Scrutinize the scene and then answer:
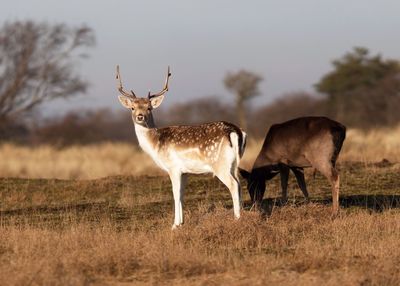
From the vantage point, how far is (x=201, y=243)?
10.8 metres

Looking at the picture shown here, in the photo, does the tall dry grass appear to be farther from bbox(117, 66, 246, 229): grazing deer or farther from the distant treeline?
the distant treeline

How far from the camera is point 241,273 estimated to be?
906cm

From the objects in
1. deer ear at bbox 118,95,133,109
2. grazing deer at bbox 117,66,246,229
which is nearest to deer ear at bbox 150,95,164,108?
grazing deer at bbox 117,66,246,229

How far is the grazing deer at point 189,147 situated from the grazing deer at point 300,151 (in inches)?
77.3

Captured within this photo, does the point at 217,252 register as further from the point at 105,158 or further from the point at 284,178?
the point at 105,158

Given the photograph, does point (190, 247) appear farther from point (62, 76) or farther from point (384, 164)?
point (62, 76)

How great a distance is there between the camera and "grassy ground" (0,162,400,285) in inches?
350

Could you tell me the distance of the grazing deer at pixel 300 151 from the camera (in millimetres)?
13969

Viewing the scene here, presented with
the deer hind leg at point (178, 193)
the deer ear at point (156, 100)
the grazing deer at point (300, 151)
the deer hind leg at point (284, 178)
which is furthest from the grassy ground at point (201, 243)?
the deer ear at point (156, 100)

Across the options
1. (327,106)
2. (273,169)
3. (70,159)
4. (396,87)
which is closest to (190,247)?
(273,169)

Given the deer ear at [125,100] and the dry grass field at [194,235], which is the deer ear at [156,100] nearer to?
the deer ear at [125,100]

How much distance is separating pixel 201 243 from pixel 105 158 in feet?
58.1

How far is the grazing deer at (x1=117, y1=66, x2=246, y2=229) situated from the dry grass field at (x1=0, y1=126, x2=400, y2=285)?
49 cm

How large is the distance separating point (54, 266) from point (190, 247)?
2.04m
